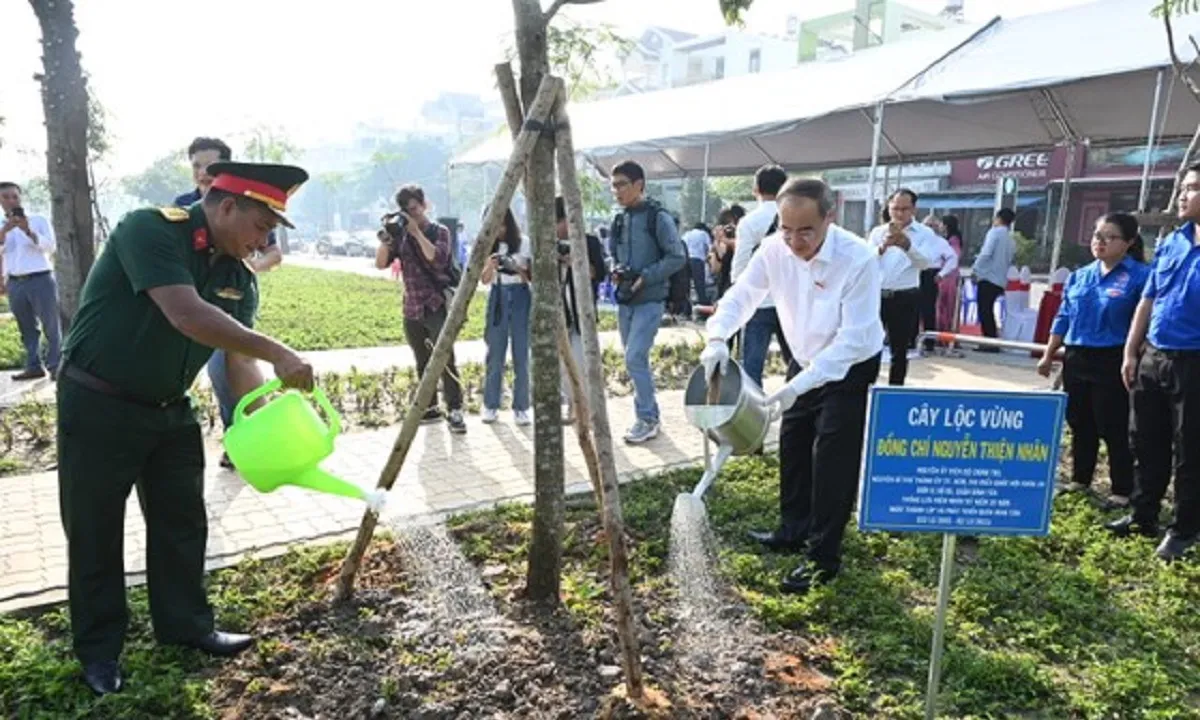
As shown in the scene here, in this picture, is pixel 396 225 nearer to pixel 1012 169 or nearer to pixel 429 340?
pixel 429 340

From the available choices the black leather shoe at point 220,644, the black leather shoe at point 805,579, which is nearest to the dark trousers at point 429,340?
the black leather shoe at point 220,644

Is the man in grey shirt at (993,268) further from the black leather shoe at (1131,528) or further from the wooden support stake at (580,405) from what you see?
the wooden support stake at (580,405)

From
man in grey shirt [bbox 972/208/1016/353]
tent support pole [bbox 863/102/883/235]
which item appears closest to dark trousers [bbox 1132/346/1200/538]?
tent support pole [bbox 863/102/883/235]

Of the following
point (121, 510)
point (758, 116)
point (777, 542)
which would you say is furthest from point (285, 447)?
point (758, 116)

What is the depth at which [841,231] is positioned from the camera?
3.36 metres

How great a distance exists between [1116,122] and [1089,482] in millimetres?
7417

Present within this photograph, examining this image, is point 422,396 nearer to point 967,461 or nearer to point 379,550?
point 379,550

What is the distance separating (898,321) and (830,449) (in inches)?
142

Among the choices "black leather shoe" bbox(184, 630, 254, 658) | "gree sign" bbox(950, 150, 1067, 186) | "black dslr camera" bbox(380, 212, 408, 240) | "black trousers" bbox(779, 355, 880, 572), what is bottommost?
"black leather shoe" bbox(184, 630, 254, 658)

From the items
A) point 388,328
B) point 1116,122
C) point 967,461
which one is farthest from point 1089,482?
point 388,328

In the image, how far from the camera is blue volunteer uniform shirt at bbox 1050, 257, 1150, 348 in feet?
14.8

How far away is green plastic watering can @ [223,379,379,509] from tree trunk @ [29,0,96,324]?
11.5 ft

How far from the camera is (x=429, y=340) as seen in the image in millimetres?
6020

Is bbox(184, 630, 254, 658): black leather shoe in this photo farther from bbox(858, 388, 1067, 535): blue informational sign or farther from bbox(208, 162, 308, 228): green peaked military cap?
bbox(858, 388, 1067, 535): blue informational sign
